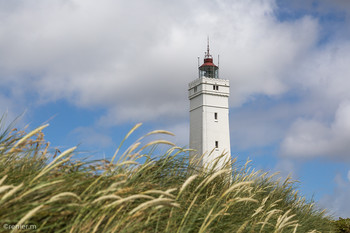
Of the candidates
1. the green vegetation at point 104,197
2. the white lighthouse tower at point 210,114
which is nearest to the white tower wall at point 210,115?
the white lighthouse tower at point 210,114

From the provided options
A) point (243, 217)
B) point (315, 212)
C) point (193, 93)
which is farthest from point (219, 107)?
point (243, 217)

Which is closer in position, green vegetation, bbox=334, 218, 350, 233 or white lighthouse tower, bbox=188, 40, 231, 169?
green vegetation, bbox=334, 218, 350, 233

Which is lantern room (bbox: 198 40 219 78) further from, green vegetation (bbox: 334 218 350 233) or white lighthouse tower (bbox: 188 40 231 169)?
green vegetation (bbox: 334 218 350 233)

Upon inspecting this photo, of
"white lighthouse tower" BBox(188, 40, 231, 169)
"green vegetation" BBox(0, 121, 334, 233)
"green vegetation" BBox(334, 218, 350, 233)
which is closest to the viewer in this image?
"green vegetation" BBox(0, 121, 334, 233)

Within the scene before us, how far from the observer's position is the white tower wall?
39.4 m

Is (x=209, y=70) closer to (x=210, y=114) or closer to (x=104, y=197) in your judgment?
(x=210, y=114)

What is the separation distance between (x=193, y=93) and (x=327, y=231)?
34903mm

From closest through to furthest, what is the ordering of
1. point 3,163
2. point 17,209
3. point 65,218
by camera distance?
point 17,209 < point 65,218 < point 3,163

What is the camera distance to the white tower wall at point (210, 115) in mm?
39438

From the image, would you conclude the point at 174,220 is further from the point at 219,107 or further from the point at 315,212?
the point at 219,107

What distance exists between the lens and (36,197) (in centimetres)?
316

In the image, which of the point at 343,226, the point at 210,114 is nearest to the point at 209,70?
the point at 210,114

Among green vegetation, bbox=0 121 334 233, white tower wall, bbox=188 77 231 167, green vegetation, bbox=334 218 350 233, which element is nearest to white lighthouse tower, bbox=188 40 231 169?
white tower wall, bbox=188 77 231 167

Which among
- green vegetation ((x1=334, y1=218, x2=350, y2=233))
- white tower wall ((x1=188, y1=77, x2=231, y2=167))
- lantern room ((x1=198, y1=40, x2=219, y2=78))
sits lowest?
green vegetation ((x1=334, y1=218, x2=350, y2=233))
